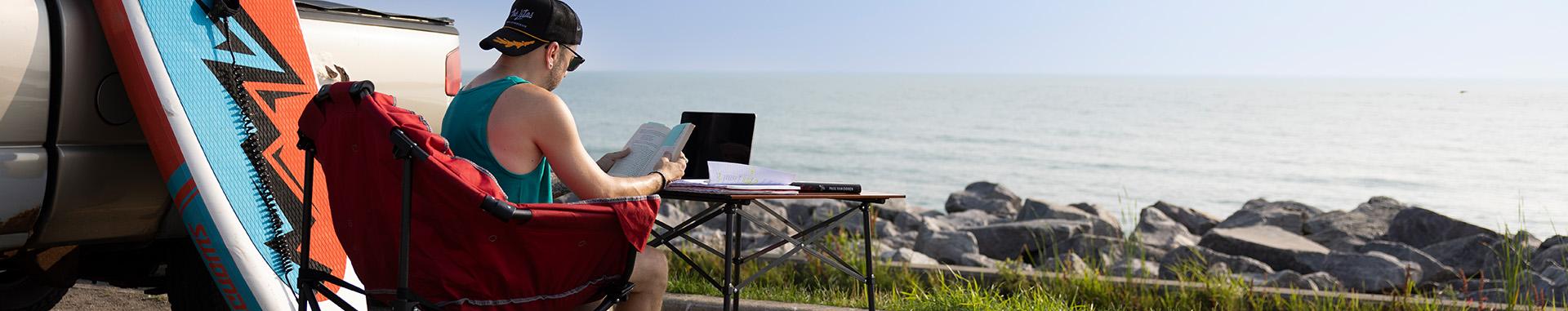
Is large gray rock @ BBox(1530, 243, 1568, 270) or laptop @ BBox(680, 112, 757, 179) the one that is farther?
large gray rock @ BBox(1530, 243, 1568, 270)

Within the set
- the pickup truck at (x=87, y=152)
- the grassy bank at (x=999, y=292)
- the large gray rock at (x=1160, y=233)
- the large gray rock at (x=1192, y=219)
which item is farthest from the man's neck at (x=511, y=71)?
the large gray rock at (x=1192, y=219)

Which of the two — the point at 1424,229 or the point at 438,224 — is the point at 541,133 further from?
the point at 1424,229

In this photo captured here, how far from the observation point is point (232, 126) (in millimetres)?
3502

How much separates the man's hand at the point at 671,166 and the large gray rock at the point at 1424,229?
7992 mm

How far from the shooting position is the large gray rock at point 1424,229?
963 centimetres

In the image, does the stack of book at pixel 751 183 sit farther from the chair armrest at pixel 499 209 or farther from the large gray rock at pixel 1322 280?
the large gray rock at pixel 1322 280

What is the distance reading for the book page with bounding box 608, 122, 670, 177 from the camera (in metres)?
3.17

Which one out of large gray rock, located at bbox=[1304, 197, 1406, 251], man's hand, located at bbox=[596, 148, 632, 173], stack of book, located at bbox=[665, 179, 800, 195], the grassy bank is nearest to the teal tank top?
man's hand, located at bbox=[596, 148, 632, 173]

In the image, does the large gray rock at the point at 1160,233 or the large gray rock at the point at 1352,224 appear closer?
the large gray rock at the point at 1160,233

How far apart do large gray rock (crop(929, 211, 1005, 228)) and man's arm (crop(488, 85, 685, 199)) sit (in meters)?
10.2

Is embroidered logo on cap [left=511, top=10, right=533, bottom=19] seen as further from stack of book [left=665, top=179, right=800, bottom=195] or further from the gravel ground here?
A: the gravel ground

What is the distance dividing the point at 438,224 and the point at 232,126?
53.3 inches

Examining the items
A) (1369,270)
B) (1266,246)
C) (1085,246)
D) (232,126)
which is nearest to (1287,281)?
(1369,270)

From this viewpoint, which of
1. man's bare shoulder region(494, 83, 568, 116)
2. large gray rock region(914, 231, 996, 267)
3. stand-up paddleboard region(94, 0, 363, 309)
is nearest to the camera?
man's bare shoulder region(494, 83, 568, 116)
